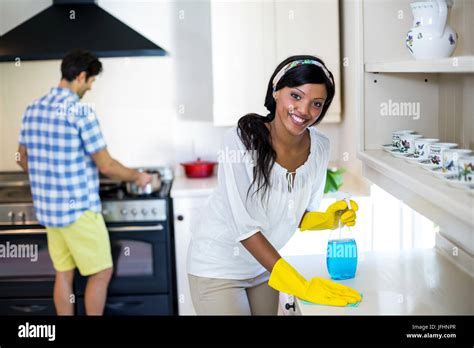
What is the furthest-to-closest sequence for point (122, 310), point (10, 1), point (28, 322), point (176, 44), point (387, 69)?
point (176, 44)
point (122, 310)
point (10, 1)
point (387, 69)
point (28, 322)

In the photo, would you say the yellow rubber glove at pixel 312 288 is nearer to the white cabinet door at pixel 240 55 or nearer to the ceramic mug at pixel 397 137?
the ceramic mug at pixel 397 137

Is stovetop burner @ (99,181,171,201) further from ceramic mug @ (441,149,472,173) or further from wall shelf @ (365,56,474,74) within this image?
ceramic mug @ (441,149,472,173)

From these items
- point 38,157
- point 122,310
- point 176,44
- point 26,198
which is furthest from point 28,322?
point 176,44

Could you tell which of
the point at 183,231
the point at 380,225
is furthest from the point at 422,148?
the point at 183,231

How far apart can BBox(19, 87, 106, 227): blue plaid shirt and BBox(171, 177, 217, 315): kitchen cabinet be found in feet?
1.28

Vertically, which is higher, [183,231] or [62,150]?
[62,150]

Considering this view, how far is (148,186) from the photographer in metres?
1.63

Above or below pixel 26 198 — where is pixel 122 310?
below

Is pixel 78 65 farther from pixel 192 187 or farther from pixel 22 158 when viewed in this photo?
pixel 192 187

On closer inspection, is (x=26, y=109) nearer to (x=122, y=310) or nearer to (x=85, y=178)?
(x=85, y=178)

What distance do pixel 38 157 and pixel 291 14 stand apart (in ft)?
2.22

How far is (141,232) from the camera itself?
166cm

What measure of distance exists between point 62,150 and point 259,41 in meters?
0.62

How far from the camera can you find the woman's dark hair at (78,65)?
128 centimetres
